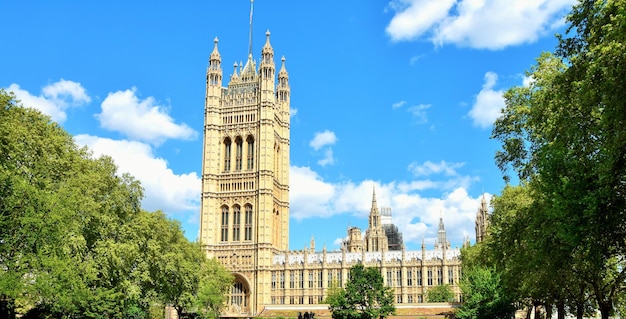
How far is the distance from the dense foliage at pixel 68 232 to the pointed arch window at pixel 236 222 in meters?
51.2

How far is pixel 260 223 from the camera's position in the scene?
10231 cm

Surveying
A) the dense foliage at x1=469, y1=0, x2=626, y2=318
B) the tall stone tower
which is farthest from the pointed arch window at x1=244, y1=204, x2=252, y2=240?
the dense foliage at x1=469, y1=0, x2=626, y2=318

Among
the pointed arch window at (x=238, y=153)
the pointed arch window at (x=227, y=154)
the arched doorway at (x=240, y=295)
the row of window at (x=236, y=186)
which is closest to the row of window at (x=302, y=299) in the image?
the arched doorway at (x=240, y=295)

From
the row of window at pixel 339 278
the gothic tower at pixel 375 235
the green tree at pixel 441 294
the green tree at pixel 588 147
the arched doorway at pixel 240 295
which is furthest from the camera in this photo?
the gothic tower at pixel 375 235

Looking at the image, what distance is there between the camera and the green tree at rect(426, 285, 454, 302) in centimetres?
9319

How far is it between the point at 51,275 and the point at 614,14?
2777cm

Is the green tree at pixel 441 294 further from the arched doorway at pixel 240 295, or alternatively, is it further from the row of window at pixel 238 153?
the row of window at pixel 238 153

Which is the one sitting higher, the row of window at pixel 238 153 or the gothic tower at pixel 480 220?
the row of window at pixel 238 153

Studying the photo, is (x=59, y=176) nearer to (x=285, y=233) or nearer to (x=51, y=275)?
(x=51, y=275)

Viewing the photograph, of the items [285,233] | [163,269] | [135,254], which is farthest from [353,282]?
[285,233]

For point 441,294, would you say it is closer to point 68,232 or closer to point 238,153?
point 238,153

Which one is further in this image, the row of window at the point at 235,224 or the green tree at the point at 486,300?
the row of window at the point at 235,224

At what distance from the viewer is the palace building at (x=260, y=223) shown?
102188 mm

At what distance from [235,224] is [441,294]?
3472 cm
